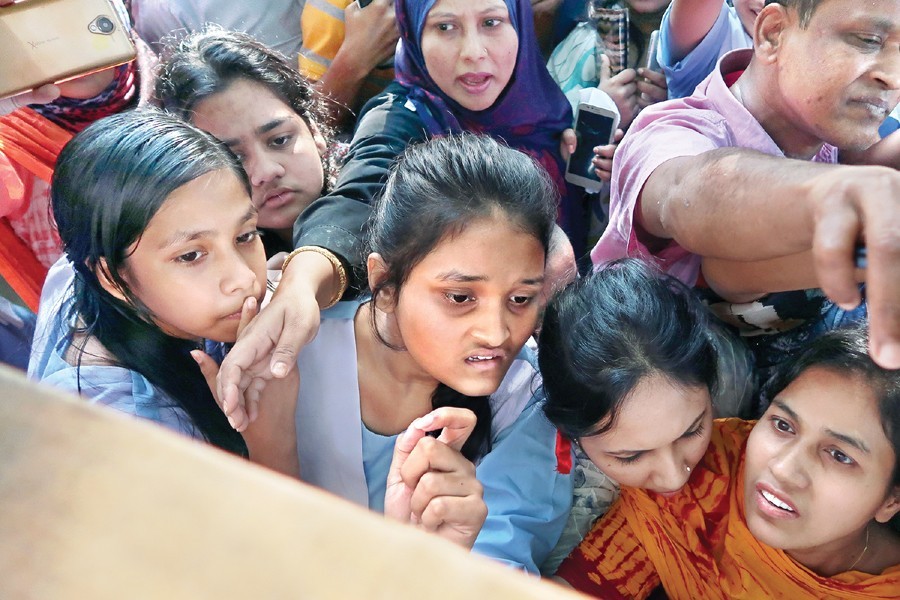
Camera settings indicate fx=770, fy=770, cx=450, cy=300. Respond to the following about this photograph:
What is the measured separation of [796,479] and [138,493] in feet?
3.13

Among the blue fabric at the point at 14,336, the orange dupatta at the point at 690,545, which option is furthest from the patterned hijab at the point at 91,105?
the orange dupatta at the point at 690,545

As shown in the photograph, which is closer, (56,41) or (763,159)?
(763,159)

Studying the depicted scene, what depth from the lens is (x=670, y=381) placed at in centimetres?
107

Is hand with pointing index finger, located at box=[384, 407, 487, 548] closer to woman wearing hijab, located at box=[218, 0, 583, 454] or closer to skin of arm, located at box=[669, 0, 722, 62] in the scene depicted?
woman wearing hijab, located at box=[218, 0, 583, 454]

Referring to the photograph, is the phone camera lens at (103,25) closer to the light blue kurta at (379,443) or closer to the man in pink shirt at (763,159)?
the light blue kurta at (379,443)

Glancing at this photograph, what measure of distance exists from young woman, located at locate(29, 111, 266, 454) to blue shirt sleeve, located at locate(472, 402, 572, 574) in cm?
44

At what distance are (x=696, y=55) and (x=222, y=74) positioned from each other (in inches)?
36.8

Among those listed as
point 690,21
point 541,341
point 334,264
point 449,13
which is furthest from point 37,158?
point 690,21

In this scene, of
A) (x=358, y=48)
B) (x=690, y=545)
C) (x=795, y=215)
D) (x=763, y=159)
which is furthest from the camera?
(x=358, y=48)

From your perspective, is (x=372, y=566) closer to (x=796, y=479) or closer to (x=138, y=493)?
(x=138, y=493)

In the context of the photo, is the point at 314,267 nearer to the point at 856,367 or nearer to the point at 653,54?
the point at 856,367

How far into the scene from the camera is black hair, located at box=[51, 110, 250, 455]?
107 cm

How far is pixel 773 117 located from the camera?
1.13m

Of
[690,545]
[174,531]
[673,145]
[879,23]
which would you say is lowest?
[690,545]
